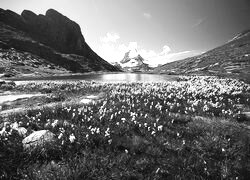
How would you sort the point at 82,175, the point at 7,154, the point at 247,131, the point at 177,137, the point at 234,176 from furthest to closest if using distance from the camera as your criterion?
the point at 247,131 → the point at 177,137 → the point at 7,154 → the point at 234,176 → the point at 82,175

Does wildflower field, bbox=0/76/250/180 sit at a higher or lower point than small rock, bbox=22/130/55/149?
lower

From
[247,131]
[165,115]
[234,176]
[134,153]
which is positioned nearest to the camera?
[234,176]

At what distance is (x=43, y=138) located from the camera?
17.4 feet

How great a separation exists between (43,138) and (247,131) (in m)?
7.94

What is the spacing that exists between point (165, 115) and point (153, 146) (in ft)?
9.74

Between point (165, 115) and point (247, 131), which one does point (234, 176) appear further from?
point (165, 115)

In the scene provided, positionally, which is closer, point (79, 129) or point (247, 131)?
point (79, 129)

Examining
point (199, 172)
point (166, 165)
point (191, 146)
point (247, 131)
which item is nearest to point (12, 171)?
point (166, 165)

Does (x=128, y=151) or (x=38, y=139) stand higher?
(x=38, y=139)

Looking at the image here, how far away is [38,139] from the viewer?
Answer: 210 inches

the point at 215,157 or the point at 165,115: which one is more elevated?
the point at 165,115

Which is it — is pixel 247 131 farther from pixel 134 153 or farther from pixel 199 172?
pixel 134 153

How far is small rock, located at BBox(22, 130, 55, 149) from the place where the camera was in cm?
507

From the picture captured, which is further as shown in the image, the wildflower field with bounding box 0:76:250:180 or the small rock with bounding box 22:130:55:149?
the small rock with bounding box 22:130:55:149
